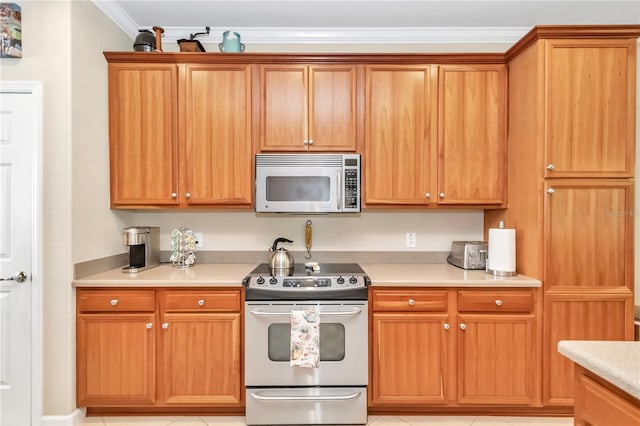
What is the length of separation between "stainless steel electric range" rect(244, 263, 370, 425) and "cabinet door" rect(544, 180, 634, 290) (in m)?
1.25

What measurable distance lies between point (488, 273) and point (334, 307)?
1.11 m

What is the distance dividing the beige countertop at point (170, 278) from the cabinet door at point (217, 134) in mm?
513

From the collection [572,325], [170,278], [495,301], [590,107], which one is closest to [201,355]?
[170,278]

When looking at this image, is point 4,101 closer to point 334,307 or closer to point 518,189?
point 334,307

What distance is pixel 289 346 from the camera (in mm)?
2346

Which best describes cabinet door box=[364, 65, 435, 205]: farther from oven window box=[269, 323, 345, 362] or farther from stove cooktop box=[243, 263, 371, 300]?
oven window box=[269, 323, 345, 362]

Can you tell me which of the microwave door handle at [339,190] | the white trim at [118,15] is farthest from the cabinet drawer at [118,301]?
the white trim at [118,15]

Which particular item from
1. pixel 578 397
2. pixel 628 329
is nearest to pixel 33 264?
pixel 578 397

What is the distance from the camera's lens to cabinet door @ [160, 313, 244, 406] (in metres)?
2.37

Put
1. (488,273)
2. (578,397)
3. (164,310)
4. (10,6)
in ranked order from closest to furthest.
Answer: (578,397)
(10,6)
(164,310)
(488,273)

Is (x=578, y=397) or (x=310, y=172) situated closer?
(x=578, y=397)

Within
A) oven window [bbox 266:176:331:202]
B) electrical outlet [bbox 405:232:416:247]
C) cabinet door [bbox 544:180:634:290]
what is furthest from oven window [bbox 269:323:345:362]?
cabinet door [bbox 544:180:634:290]

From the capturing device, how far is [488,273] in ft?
8.44

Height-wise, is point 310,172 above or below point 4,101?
below
